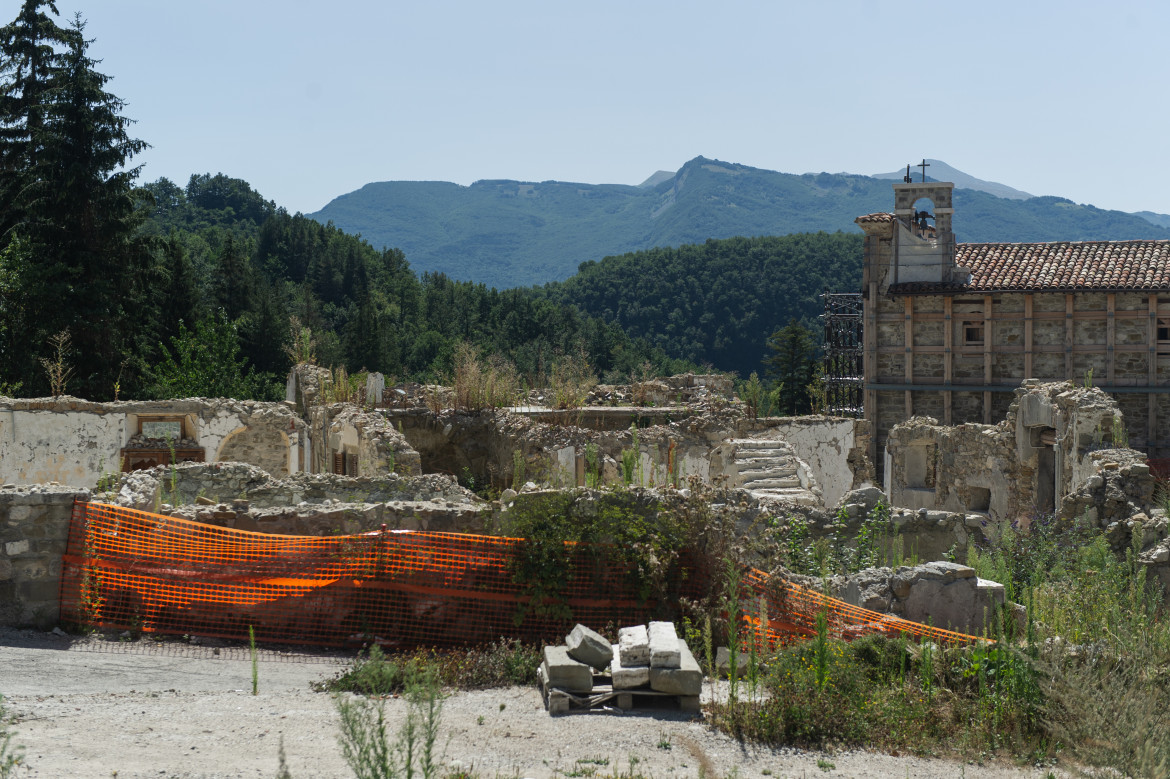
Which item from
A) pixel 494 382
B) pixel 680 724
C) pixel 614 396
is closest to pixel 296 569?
pixel 680 724

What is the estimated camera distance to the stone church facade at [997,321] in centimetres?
2744

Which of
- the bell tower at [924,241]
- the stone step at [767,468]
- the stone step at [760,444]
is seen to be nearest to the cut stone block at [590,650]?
the stone step at [767,468]

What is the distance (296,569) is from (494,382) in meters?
11.2

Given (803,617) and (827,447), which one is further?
(827,447)

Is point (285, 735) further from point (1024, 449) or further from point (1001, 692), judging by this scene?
point (1024, 449)

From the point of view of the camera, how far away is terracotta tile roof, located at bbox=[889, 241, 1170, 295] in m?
27.5

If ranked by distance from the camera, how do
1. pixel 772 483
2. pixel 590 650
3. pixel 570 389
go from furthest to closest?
pixel 570 389 → pixel 772 483 → pixel 590 650

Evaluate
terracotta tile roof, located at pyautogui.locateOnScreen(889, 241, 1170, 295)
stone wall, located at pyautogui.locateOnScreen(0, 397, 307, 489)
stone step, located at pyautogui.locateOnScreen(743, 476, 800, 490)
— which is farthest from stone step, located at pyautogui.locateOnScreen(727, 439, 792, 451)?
terracotta tile roof, located at pyautogui.locateOnScreen(889, 241, 1170, 295)

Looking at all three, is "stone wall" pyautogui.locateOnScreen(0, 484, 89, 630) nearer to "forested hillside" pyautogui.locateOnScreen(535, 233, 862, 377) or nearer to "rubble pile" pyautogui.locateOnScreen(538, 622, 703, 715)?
"rubble pile" pyautogui.locateOnScreen(538, 622, 703, 715)

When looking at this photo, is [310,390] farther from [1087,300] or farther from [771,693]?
[1087,300]

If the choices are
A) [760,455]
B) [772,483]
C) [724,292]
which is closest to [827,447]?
[760,455]

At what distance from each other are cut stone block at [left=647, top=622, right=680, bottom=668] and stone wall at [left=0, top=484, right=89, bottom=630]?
→ 4.62m

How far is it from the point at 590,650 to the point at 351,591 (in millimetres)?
2160

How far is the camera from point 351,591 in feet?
25.0
